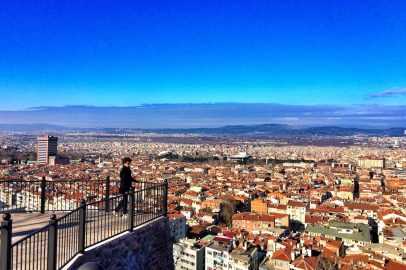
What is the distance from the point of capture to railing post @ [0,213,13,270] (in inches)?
103

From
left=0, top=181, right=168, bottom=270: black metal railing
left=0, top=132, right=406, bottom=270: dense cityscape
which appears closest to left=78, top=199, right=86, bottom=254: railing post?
left=0, top=181, right=168, bottom=270: black metal railing

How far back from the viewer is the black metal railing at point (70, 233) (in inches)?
117

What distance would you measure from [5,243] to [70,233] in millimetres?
1280

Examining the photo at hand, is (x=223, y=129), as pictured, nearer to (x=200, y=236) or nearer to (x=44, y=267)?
(x=200, y=236)

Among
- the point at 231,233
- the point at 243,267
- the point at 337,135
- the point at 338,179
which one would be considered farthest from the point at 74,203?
the point at 337,135

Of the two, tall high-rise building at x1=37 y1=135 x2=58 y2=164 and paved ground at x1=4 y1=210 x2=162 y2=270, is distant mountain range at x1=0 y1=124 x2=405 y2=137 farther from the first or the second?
paved ground at x1=4 y1=210 x2=162 y2=270

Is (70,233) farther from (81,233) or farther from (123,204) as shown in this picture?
(123,204)

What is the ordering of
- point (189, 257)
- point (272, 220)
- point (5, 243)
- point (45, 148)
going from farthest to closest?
point (45, 148) < point (272, 220) < point (189, 257) < point (5, 243)

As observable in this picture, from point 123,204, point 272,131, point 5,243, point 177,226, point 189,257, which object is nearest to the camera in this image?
point 5,243

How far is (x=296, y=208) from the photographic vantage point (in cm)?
2762

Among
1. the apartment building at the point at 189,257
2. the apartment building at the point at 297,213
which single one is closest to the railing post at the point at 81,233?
the apartment building at the point at 189,257

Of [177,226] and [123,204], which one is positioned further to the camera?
[177,226]

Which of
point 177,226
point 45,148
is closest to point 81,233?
point 177,226

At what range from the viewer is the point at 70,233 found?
12.8 feet
